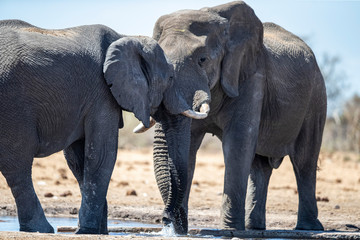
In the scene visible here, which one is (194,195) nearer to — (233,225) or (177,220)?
(233,225)

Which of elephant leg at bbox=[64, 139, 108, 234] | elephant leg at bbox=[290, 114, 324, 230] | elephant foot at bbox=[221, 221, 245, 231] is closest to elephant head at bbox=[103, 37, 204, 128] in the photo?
elephant leg at bbox=[64, 139, 108, 234]

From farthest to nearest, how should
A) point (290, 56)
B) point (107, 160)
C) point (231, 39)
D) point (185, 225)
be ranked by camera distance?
1. point (290, 56)
2. point (231, 39)
3. point (185, 225)
4. point (107, 160)

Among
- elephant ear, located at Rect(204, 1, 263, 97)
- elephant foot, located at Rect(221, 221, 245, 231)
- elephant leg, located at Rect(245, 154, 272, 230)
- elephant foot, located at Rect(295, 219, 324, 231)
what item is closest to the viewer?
elephant foot, located at Rect(221, 221, 245, 231)

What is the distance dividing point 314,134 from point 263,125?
99 cm

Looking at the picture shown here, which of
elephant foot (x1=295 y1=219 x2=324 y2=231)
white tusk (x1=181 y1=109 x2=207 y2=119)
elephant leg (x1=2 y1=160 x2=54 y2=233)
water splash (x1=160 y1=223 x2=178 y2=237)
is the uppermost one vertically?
white tusk (x1=181 y1=109 x2=207 y2=119)

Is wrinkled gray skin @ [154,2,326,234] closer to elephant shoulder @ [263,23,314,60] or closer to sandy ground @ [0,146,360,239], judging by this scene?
elephant shoulder @ [263,23,314,60]

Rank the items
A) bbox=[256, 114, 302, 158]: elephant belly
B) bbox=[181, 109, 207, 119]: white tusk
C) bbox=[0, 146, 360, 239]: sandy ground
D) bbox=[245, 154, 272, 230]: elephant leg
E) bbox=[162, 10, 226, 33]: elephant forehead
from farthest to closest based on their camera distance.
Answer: bbox=[0, 146, 360, 239]: sandy ground, bbox=[245, 154, 272, 230]: elephant leg, bbox=[256, 114, 302, 158]: elephant belly, bbox=[162, 10, 226, 33]: elephant forehead, bbox=[181, 109, 207, 119]: white tusk

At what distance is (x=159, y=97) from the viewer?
828cm

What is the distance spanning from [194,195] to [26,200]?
6618 millimetres

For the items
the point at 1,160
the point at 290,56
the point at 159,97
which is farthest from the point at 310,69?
the point at 1,160

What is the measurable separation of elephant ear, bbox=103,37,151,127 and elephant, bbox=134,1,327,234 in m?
0.58

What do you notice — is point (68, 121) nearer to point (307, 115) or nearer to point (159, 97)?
point (159, 97)

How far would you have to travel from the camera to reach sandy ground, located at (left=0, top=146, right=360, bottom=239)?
11.2 meters

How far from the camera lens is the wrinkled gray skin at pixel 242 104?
28.9ft
